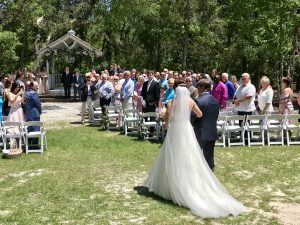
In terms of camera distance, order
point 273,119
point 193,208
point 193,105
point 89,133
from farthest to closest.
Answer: point 89,133 → point 273,119 → point 193,105 → point 193,208

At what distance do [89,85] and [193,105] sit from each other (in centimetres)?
901

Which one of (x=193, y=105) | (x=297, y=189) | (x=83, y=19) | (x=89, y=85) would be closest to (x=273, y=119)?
(x=297, y=189)

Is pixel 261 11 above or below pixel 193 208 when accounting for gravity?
above

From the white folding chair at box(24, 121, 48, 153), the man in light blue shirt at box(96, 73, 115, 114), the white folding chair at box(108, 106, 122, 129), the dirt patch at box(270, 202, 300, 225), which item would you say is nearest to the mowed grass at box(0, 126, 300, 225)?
the dirt patch at box(270, 202, 300, 225)

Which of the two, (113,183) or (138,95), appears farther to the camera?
(138,95)

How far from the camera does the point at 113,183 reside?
29.2 feet

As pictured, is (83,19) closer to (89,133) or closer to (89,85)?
(89,85)

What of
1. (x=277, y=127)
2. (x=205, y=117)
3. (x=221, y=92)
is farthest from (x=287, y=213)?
(x=221, y=92)

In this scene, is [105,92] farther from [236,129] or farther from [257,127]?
[257,127]

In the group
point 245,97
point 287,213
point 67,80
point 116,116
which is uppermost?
point 67,80

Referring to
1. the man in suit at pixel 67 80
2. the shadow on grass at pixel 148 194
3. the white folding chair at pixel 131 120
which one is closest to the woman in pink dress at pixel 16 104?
the white folding chair at pixel 131 120

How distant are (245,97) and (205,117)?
4681 mm

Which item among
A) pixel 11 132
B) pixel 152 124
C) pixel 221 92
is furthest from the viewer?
pixel 221 92

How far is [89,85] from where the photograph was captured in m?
16.2
